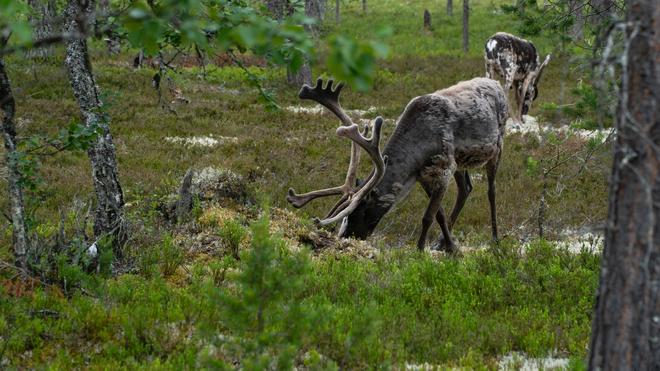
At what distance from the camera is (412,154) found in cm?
848

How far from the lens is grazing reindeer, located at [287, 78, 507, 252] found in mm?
8289

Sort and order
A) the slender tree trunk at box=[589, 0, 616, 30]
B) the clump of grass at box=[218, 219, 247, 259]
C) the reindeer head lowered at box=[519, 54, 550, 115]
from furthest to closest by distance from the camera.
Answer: the reindeer head lowered at box=[519, 54, 550, 115] < the clump of grass at box=[218, 219, 247, 259] < the slender tree trunk at box=[589, 0, 616, 30]

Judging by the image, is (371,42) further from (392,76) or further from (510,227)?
(392,76)

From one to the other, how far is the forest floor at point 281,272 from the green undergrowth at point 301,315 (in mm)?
17

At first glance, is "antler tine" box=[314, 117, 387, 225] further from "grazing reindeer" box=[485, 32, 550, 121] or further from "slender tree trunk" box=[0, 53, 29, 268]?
"grazing reindeer" box=[485, 32, 550, 121]

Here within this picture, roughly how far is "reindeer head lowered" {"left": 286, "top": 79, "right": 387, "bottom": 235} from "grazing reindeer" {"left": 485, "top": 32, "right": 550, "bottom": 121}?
37.5ft

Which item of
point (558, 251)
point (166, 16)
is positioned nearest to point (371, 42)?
point (166, 16)

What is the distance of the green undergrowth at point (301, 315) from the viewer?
12.2 ft

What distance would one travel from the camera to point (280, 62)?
3438 mm

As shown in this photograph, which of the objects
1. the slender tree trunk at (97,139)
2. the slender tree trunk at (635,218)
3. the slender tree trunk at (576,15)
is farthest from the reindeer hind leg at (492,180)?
the slender tree trunk at (635,218)

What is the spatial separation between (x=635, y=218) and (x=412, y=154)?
18.4 ft

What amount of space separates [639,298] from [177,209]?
23.8 feet

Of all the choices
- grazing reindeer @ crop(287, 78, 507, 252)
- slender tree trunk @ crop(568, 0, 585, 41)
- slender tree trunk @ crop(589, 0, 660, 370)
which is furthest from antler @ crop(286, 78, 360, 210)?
slender tree trunk @ crop(589, 0, 660, 370)

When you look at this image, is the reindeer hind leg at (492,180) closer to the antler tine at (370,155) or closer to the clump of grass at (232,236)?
the antler tine at (370,155)
